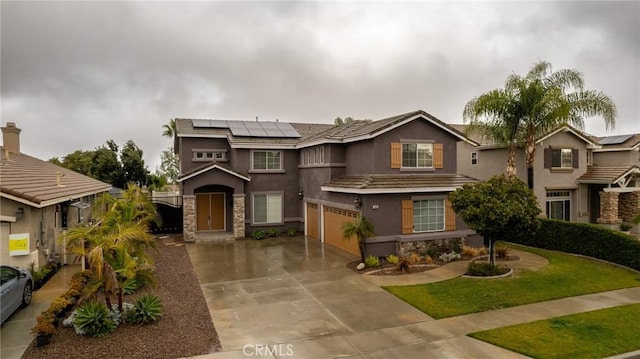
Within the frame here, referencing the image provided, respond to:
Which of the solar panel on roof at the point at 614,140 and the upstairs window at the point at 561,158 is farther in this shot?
the solar panel on roof at the point at 614,140

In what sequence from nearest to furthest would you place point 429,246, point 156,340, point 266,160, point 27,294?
point 156,340 → point 27,294 → point 429,246 → point 266,160

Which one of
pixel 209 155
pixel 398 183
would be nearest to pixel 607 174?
pixel 398 183

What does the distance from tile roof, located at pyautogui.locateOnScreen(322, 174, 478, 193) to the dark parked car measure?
11797 mm

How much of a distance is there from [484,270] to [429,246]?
3.61m

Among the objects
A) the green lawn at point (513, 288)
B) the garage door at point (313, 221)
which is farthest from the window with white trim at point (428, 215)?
the garage door at point (313, 221)

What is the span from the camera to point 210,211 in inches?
980

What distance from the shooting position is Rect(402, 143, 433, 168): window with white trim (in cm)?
1853

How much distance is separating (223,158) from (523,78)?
18452 mm

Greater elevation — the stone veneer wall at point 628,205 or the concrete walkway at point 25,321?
the stone veneer wall at point 628,205

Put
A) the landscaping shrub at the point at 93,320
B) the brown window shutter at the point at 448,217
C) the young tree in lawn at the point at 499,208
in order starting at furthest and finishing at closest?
the brown window shutter at the point at 448,217 < the young tree in lawn at the point at 499,208 < the landscaping shrub at the point at 93,320

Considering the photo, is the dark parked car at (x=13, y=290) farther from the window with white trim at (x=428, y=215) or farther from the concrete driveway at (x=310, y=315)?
the window with white trim at (x=428, y=215)

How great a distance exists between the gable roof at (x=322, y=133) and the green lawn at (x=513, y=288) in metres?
7.67

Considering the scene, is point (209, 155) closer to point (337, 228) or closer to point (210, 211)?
point (210, 211)

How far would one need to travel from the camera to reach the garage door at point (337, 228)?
18188 millimetres
